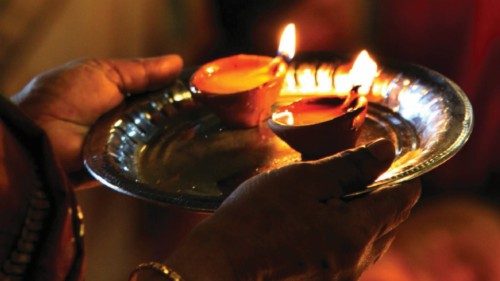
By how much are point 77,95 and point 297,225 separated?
583mm

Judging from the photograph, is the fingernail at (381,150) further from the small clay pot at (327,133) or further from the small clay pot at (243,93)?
the small clay pot at (243,93)

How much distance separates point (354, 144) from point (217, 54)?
2.54 feet

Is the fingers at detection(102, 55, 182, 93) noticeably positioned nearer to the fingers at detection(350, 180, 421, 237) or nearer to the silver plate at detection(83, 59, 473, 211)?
the silver plate at detection(83, 59, 473, 211)

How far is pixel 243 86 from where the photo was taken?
3.24 ft

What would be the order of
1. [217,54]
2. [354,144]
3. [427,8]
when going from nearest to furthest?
[354,144], [427,8], [217,54]

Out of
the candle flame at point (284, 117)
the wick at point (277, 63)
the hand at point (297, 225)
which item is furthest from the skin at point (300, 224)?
the wick at point (277, 63)

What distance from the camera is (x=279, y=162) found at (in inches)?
35.1

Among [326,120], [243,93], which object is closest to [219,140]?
[243,93]

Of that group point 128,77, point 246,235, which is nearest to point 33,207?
point 246,235

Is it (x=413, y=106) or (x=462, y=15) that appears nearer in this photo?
(x=413, y=106)

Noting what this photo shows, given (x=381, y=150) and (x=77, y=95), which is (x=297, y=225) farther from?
(x=77, y=95)

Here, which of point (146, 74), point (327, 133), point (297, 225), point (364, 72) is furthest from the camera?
point (146, 74)

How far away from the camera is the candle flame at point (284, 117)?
2.88 feet

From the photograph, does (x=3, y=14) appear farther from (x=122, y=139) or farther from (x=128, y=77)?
(x=122, y=139)
